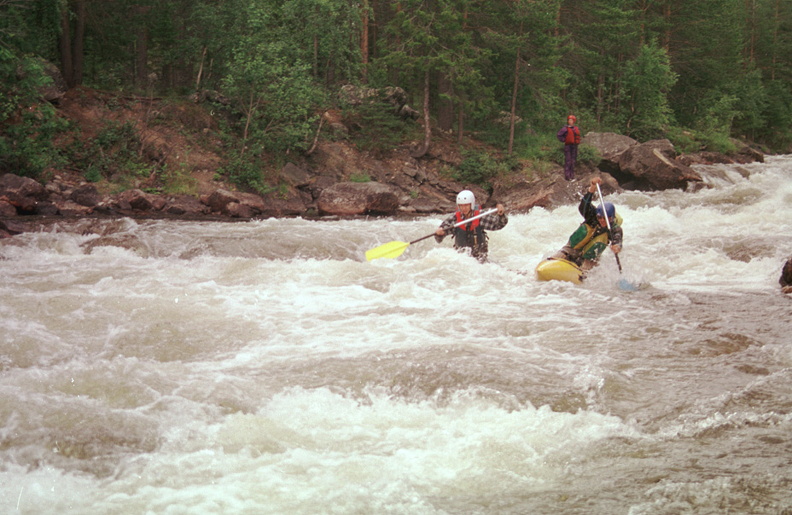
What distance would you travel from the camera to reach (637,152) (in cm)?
1892

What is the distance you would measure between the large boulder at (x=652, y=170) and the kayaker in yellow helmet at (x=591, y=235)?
1031 cm

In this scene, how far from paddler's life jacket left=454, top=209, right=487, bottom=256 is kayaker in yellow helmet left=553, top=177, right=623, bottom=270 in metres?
0.98

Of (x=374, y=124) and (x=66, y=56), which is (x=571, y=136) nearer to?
(x=374, y=124)

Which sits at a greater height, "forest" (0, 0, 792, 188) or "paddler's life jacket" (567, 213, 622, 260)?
"forest" (0, 0, 792, 188)

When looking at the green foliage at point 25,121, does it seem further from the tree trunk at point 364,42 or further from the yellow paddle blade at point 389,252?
the tree trunk at point 364,42

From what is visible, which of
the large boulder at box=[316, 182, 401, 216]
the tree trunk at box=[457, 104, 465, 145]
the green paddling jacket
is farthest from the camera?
the tree trunk at box=[457, 104, 465, 145]

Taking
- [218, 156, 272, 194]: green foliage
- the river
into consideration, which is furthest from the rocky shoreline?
the river

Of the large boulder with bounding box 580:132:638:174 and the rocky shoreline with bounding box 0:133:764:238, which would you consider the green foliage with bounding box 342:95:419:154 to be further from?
the large boulder with bounding box 580:132:638:174

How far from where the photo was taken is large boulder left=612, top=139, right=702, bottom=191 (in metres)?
17.9

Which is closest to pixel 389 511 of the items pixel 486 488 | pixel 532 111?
pixel 486 488

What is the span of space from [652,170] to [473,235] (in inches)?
435

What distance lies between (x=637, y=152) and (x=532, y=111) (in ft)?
15.1

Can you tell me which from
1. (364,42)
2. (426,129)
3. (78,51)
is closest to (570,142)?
(426,129)

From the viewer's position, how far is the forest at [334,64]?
15.3 metres
